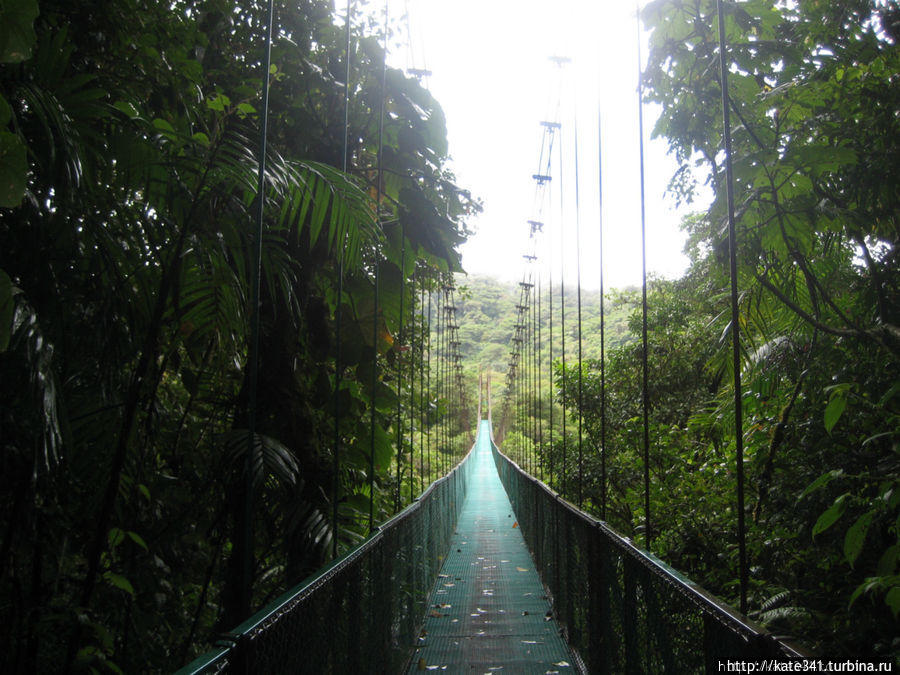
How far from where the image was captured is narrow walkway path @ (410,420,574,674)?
2604 millimetres

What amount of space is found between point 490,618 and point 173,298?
2.63 meters

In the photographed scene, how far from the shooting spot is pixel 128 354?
145 centimetres

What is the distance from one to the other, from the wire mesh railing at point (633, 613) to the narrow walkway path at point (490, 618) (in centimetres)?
16

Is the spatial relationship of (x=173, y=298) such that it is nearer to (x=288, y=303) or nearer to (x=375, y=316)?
(x=288, y=303)

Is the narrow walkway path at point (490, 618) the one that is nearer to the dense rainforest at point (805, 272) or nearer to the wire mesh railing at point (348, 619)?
the wire mesh railing at point (348, 619)

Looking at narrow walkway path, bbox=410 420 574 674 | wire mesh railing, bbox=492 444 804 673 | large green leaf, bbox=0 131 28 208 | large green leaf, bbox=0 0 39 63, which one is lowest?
narrow walkway path, bbox=410 420 574 674

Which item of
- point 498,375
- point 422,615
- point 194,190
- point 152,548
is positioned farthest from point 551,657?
point 498,375

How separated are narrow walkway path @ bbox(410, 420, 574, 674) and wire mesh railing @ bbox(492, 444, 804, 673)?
16 cm

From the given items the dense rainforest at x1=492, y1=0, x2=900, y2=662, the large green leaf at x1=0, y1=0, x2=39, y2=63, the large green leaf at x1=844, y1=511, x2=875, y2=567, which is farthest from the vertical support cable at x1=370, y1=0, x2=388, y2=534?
the large green leaf at x1=0, y1=0, x2=39, y2=63

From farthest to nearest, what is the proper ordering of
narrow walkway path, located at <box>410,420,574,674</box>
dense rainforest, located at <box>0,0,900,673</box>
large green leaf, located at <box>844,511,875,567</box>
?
narrow walkway path, located at <box>410,420,574,674</box>
large green leaf, located at <box>844,511,875,567</box>
dense rainforest, located at <box>0,0,900,673</box>

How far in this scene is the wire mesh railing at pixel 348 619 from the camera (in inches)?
39.6

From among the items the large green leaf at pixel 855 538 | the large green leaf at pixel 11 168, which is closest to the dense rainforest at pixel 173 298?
the large green leaf at pixel 11 168

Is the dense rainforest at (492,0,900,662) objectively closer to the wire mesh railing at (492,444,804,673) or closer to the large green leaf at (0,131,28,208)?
the wire mesh railing at (492,444,804,673)

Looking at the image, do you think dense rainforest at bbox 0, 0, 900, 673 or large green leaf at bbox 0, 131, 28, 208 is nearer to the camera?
large green leaf at bbox 0, 131, 28, 208
